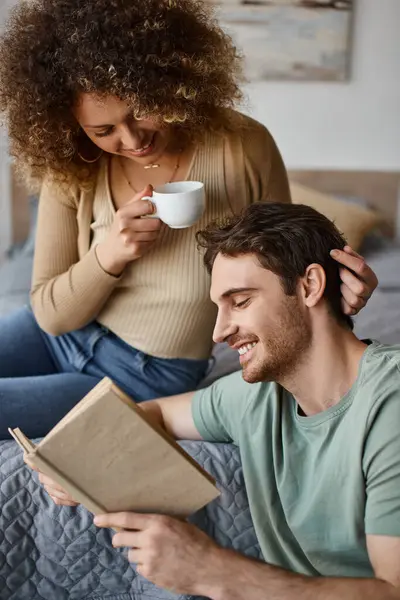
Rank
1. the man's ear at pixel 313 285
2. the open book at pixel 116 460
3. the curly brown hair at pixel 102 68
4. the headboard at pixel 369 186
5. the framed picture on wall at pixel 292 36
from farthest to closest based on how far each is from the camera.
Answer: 1. the headboard at pixel 369 186
2. the framed picture on wall at pixel 292 36
3. the curly brown hair at pixel 102 68
4. the man's ear at pixel 313 285
5. the open book at pixel 116 460

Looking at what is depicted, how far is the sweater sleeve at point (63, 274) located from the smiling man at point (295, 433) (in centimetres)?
27

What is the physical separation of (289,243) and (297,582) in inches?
20.5

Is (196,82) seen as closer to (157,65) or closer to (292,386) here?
(157,65)

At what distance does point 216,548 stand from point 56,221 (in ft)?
Result: 2.55

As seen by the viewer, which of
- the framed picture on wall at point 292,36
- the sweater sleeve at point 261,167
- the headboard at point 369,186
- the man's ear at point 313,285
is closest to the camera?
the man's ear at point 313,285

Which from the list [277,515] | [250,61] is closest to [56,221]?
[277,515]

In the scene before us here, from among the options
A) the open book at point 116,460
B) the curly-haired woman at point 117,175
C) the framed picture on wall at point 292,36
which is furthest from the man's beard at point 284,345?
the framed picture on wall at point 292,36

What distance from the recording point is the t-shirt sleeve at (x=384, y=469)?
1.05m

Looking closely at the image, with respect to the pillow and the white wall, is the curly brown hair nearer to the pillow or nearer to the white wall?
the pillow

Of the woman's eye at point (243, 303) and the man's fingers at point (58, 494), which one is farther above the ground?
the woman's eye at point (243, 303)

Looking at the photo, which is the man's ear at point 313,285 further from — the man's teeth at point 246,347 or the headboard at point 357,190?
the headboard at point 357,190

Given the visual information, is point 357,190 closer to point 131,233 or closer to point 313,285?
point 131,233

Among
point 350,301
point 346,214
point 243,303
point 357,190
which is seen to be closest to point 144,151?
point 243,303

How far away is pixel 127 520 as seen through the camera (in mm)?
1104
